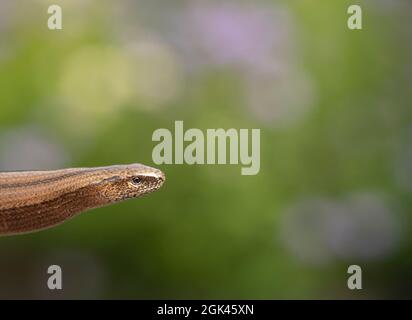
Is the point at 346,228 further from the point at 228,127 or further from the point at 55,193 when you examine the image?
the point at 55,193

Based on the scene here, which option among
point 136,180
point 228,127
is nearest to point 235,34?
point 228,127

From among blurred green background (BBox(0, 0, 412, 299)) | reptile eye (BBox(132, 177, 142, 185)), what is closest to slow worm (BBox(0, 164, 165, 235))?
reptile eye (BBox(132, 177, 142, 185))

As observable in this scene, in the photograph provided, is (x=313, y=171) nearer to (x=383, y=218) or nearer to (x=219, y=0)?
(x=383, y=218)

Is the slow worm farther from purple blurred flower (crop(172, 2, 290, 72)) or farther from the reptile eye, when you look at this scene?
purple blurred flower (crop(172, 2, 290, 72))

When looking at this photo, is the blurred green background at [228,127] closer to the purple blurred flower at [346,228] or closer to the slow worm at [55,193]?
the purple blurred flower at [346,228]

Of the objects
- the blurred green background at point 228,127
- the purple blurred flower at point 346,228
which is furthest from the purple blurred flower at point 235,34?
the purple blurred flower at point 346,228
